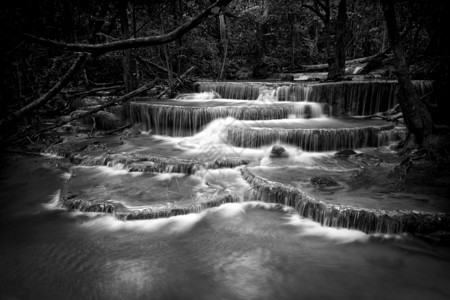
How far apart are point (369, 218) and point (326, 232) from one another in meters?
0.72

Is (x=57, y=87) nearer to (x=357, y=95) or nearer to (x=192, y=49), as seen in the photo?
(x=357, y=95)

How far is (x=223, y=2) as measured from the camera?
2.17 meters

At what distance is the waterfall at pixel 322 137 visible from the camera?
9320 mm

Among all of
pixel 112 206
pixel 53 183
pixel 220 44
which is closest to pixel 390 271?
pixel 112 206

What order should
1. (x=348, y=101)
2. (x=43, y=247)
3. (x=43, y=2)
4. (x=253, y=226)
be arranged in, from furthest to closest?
1. (x=348, y=101)
2. (x=253, y=226)
3. (x=43, y=247)
4. (x=43, y=2)

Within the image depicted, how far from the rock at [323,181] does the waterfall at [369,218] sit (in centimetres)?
53

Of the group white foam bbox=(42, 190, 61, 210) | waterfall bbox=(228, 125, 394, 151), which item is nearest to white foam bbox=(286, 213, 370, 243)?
waterfall bbox=(228, 125, 394, 151)

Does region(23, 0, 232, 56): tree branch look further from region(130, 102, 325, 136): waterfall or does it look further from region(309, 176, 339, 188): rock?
region(130, 102, 325, 136): waterfall

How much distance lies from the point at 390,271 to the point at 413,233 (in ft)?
3.30

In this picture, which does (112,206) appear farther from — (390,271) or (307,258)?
(390,271)

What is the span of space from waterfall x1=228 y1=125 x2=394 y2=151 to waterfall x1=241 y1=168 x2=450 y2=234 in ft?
10.9

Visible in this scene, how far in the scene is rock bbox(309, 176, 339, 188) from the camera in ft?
21.6

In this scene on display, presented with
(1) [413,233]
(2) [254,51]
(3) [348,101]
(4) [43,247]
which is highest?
(2) [254,51]

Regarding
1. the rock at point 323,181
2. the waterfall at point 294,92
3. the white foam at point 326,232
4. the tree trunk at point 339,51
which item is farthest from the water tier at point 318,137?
the tree trunk at point 339,51
